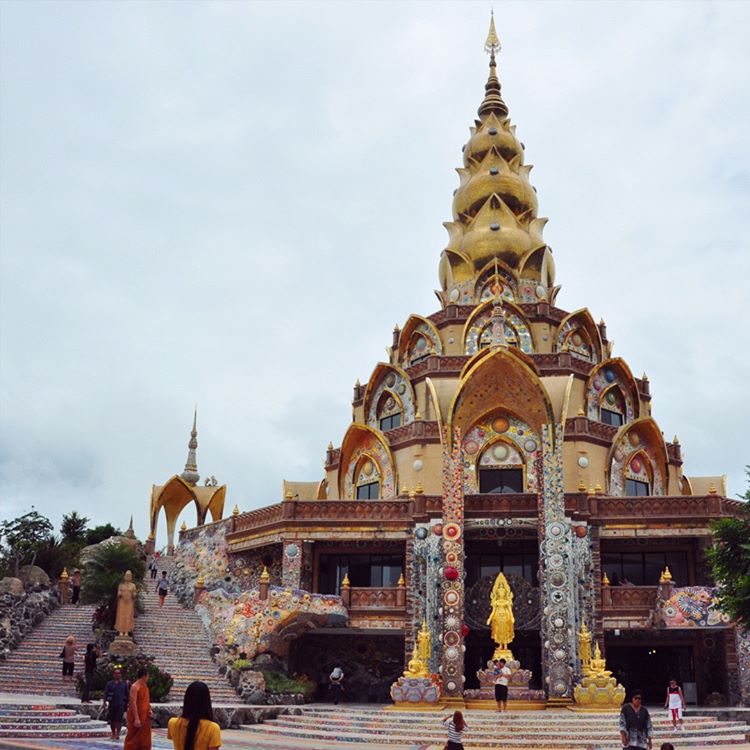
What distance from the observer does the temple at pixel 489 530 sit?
26.5 meters

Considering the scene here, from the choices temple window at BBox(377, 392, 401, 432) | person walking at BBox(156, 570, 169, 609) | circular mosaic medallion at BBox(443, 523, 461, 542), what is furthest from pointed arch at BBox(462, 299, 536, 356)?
person walking at BBox(156, 570, 169, 609)

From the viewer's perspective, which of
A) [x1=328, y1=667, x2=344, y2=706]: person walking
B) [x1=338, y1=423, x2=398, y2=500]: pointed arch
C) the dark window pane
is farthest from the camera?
the dark window pane

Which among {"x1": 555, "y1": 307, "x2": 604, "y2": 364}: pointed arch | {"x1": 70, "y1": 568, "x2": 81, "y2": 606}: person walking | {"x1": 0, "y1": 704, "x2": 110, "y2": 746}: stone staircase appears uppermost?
{"x1": 555, "y1": 307, "x2": 604, "y2": 364}: pointed arch

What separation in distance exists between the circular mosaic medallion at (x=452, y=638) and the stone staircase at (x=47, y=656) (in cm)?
993

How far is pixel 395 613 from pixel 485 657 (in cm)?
393

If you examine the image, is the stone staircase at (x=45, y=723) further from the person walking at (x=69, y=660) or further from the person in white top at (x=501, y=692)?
the person in white top at (x=501, y=692)

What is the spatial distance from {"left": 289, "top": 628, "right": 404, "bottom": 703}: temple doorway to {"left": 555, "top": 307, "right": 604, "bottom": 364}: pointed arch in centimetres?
1483

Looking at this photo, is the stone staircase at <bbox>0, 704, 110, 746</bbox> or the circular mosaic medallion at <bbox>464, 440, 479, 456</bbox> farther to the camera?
the circular mosaic medallion at <bbox>464, 440, 479, 456</bbox>

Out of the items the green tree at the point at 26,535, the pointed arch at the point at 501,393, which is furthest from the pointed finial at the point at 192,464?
the pointed arch at the point at 501,393

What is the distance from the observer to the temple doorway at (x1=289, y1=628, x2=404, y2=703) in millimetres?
29969

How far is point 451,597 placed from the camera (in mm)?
25453

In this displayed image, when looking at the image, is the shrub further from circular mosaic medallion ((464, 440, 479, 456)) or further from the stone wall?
circular mosaic medallion ((464, 440, 479, 456))

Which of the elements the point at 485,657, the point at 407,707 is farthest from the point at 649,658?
the point at 407,707

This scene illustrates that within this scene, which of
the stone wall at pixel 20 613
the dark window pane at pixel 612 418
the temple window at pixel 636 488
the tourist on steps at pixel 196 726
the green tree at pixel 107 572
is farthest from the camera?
the dark window pane at pixel 612 418
